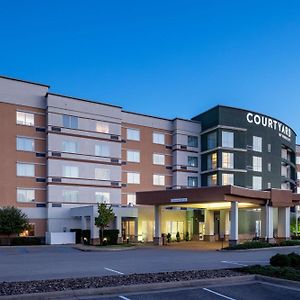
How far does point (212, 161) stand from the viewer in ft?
182

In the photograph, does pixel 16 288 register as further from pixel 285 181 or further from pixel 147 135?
pixel 285 181

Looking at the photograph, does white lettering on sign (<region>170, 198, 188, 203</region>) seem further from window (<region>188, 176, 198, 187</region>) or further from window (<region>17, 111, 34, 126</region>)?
window (<region>17, 111, 34, 126</region>)

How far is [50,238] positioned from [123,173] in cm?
1329

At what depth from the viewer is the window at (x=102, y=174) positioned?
4931 cm

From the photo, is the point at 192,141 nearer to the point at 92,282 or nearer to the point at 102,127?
the point at 102,127

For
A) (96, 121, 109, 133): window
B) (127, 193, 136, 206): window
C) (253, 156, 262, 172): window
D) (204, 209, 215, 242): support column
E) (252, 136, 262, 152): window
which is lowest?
(204, 209, 215, 242): support column

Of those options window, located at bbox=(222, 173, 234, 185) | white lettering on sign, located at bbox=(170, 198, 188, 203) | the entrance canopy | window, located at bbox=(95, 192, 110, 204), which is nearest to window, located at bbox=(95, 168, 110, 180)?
window, located at bbox=(95, 192, 110, 204)

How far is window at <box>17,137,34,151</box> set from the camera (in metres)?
45.0

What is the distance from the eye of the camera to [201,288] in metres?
14.0


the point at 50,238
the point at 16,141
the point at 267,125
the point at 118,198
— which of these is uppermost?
the point at 267,125

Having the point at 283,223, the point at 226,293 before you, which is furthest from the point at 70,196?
the point at 226,293

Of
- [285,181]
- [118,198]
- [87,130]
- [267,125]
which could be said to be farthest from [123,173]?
[285,181]

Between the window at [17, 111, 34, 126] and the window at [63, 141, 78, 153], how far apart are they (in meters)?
4.34

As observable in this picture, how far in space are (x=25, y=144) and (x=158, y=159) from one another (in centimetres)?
1809
